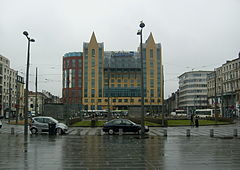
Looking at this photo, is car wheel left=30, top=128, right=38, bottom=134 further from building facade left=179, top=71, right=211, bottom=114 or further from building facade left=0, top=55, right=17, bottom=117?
building facade left=179, top=71, right=211, bottom=114

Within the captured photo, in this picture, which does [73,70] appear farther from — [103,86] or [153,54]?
[153,54]

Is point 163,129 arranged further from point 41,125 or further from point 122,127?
point 41,125

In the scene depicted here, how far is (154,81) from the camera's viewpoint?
117750 millimetres

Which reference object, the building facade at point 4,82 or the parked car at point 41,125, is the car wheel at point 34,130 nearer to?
the parked car at point 41,125

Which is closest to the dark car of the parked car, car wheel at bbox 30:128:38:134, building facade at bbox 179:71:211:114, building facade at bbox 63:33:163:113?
the parked car

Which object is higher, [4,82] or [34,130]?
[4,82]

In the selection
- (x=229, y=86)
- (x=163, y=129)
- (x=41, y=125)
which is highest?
(x=229, y=86)

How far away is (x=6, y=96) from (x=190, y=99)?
81.8 metres

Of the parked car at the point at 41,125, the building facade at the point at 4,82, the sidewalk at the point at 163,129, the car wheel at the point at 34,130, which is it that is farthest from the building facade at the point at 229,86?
the building facade at the point at 4,82

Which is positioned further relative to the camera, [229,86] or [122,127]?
[229,86]

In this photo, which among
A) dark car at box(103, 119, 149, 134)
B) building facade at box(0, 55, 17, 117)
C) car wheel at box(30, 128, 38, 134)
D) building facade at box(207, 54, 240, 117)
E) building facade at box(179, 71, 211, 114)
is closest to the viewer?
dark car at box(103, 119, 149, 134)

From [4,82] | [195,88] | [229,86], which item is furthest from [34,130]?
[195,88]

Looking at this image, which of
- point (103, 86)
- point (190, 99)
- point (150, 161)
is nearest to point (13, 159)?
Answer: point (150, 161)

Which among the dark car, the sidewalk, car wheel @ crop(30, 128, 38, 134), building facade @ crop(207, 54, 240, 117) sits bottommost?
the sidewalk
